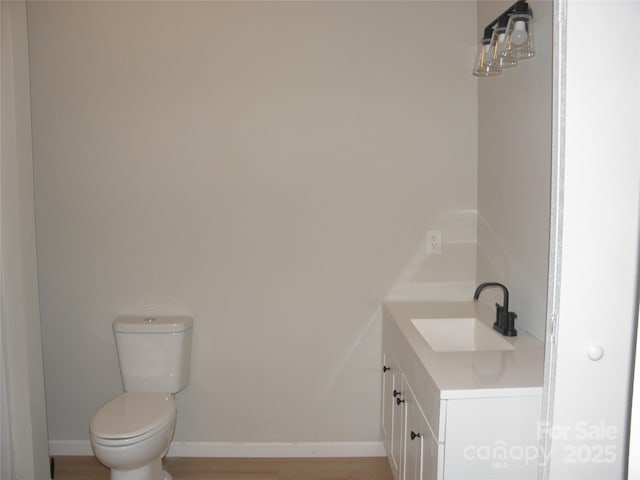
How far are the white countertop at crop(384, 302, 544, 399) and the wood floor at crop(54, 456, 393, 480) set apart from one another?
0.93 meters

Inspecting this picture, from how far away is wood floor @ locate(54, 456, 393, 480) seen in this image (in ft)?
7.86

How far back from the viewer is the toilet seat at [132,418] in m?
1.93

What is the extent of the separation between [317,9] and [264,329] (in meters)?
1.67

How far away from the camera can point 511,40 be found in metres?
1.72

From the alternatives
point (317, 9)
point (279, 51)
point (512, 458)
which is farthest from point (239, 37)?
point (512, 458)

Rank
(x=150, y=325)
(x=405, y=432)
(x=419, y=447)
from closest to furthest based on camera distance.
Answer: (x=419, y=447) < (x=405, y=432) < (x=150, y=325)

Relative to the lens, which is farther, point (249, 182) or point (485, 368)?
point (249, 182)

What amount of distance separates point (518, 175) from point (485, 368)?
885 millimetres

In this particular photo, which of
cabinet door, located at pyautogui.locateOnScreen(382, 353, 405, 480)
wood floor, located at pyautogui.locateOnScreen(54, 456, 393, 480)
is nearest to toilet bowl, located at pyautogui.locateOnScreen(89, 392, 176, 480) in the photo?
wood floor, located at pyautogui.locateOnScreen(54, 456, 393, 480)

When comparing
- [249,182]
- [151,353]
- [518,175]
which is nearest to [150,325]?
[151,353]

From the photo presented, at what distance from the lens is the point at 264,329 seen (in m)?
2.52

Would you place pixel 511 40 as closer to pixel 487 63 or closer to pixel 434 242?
pixel 487 63

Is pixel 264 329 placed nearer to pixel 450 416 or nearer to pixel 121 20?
pixel 450 416

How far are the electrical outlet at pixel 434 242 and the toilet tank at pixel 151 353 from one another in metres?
1.33
